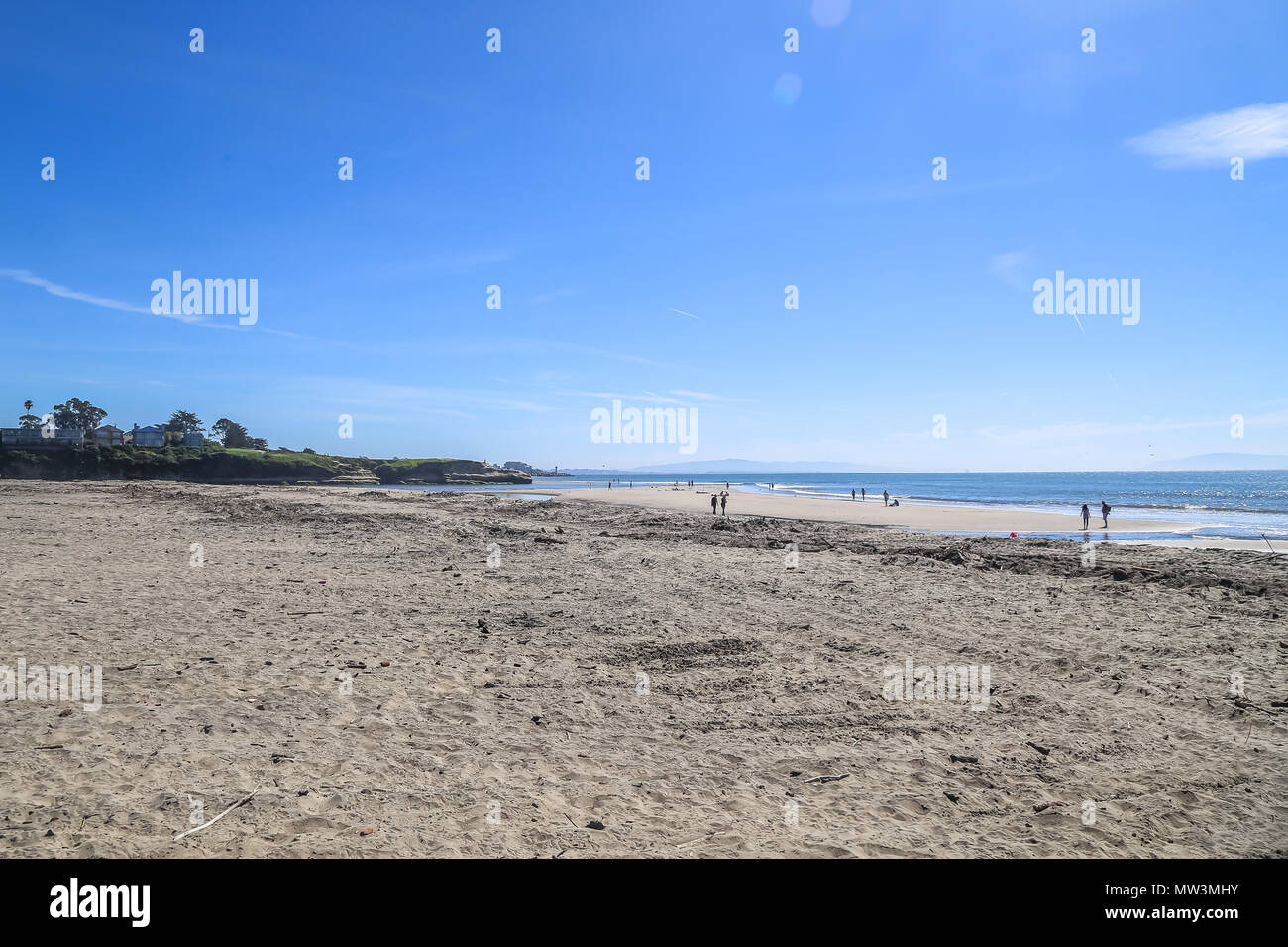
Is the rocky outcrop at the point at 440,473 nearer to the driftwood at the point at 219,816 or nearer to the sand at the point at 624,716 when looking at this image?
the sand at the point at 624,716

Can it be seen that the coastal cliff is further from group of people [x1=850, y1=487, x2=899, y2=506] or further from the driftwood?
the driftwood

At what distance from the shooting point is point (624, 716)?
7070 mm

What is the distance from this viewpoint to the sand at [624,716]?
4.71 metres

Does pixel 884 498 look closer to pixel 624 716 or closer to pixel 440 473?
pixel 624 716

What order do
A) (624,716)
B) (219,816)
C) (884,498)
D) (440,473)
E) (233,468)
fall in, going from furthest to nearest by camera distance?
(440,473), (233,468), (884,498), (624,716), (219,816)

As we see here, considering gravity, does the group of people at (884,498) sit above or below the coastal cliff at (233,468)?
below

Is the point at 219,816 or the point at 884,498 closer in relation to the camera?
the point at 219,816

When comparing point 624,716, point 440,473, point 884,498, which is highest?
point 440,473

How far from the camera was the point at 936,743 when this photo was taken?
21.2 feet

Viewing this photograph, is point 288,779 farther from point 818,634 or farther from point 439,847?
point 818,634

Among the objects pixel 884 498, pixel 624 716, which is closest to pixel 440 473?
pixel 884 498

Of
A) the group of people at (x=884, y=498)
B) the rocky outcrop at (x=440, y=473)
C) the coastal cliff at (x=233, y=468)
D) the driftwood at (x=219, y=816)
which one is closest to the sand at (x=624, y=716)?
the driftwood at (x=219, y=816)
